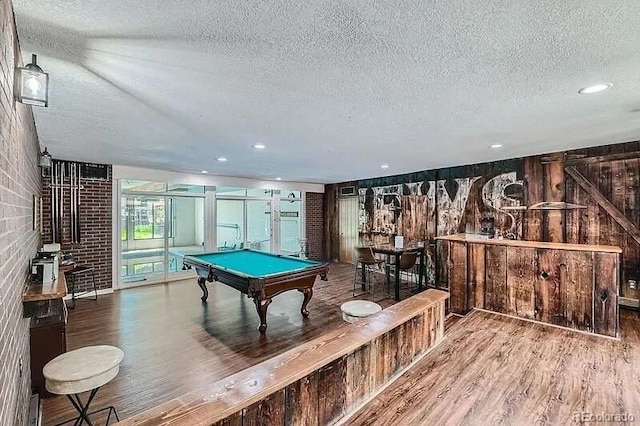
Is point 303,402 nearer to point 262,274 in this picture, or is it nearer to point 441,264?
point 262,274

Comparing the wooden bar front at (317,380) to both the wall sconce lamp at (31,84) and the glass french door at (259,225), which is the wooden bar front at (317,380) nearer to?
the wall sconce lamp at (31,84)

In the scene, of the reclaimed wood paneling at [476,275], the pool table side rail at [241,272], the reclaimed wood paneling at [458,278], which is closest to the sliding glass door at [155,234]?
the pool table side rail at [241,272]

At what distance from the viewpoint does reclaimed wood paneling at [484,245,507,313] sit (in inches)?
156

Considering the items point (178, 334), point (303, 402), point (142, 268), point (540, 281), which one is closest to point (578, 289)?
point (540, 281)

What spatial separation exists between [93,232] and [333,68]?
5.93 meters

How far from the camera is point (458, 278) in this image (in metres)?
4.32

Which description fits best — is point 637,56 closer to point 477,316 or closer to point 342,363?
point 342,363

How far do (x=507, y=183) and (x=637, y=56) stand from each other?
152 inches

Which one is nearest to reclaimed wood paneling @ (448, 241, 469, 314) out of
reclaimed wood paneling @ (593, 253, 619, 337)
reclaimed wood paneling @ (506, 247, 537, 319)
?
reclaimed wood paneling @ (506, 247, 537, 319)

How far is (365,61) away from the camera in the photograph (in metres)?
1.78

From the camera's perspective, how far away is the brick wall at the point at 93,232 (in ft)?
17.6

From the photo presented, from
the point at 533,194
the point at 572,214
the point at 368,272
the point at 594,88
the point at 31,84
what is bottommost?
the point at 368,272

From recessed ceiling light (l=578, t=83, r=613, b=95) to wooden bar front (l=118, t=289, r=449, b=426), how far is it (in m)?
2.08

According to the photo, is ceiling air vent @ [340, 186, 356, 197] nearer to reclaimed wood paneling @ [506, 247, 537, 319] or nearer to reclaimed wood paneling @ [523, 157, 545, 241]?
reclaimed wood paneling @ [523, 157, 545, 241]
